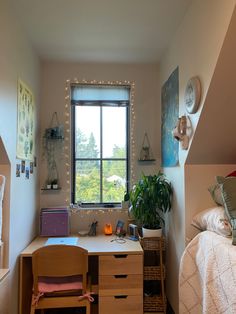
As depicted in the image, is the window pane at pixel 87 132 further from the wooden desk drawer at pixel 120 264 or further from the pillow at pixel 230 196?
the pillow at pixel 230 196

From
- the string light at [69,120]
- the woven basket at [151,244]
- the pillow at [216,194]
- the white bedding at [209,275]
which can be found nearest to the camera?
the white bedding at [209,275]

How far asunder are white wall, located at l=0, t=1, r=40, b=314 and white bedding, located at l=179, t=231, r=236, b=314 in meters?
1.27

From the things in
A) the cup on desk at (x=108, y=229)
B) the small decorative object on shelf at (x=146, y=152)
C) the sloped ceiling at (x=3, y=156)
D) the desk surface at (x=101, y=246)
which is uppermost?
the small decorative object on shelf at (x=146, y=152)

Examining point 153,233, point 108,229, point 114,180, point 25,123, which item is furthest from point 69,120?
point 153,233

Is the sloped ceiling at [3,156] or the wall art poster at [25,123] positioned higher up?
the wall art poster at [25,123]

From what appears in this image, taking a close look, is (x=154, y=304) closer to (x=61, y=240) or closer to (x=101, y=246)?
(x=101, y=246)

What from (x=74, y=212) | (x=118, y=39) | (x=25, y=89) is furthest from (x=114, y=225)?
(x=118, y=39)

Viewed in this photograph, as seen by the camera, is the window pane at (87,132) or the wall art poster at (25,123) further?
the window pane at (87,132)

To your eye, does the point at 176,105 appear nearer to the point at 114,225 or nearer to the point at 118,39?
the point at 118,39

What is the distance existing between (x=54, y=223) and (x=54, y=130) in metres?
1.01

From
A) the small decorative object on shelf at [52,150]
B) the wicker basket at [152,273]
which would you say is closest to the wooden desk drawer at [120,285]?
the wicker basket at [152,273]

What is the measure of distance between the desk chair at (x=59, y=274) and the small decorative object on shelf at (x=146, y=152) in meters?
1.35

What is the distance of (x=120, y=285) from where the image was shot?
2.23 meters

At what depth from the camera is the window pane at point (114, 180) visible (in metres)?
3.04
